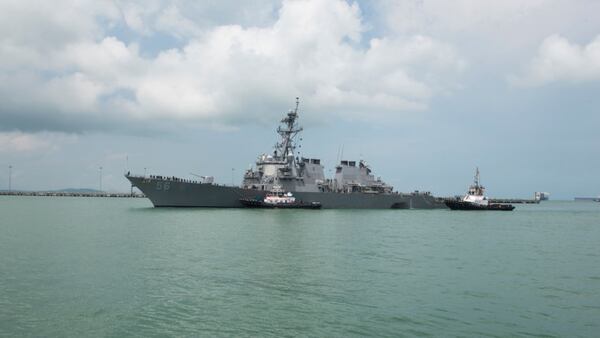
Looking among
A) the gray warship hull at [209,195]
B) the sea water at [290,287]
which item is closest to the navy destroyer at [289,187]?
the gray warship hull at [209,195]

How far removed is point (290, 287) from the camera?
1698cm

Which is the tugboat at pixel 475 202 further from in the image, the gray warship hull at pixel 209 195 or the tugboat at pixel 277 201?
the tugboat at pixel 277 201

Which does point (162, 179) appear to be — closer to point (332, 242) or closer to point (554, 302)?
point (332, 242)

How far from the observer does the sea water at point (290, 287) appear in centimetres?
1265

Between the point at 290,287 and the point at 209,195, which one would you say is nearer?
the point at 290,287

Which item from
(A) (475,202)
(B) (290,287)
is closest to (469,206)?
(A) (475,202)

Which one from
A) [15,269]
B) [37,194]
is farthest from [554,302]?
[37,194]

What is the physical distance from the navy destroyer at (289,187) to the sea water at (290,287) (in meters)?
28.6

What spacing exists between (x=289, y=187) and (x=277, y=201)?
4224mm

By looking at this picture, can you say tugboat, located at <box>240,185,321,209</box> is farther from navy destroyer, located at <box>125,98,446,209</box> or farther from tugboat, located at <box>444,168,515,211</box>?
tugboat, located at <box>444,168,515,211</box>

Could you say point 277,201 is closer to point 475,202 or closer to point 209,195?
point 209,195

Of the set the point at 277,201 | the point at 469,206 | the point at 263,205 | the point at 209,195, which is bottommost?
the point at 469,206

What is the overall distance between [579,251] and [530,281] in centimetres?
1251

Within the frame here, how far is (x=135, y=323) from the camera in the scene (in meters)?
12.6
